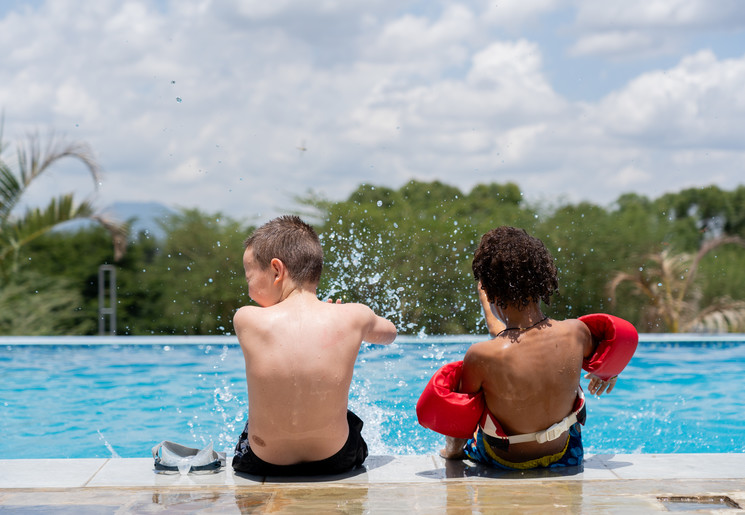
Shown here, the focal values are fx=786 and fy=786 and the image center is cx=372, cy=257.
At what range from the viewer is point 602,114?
1401 centimetres

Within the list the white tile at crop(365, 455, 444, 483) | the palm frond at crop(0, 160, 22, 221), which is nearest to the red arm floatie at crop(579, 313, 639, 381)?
the white tile at crop(365, 455, 444, 483)

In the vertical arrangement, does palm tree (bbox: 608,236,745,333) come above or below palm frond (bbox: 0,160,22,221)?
below

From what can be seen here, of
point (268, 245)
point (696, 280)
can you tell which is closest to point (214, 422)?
point (268, 245)

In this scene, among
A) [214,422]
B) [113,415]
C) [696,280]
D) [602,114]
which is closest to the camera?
[214,422]

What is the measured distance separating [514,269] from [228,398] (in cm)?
440

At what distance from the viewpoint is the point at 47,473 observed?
3.12m

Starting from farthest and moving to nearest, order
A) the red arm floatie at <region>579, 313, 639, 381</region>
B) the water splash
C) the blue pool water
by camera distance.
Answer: the blue pool water, the water splash, the red arm floatie at <region>579, 313, 639, 381</region>

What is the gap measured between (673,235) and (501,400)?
9835mm

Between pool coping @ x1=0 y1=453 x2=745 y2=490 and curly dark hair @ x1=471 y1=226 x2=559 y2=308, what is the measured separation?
70cm

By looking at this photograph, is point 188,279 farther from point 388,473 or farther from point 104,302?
point 388,473

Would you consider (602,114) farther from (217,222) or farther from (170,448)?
(170,448)

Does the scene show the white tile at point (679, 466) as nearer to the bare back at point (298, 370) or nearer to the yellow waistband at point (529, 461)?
the yellow waistband at point (529, 461)

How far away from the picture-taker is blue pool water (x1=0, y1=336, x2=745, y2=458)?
534 centimetres

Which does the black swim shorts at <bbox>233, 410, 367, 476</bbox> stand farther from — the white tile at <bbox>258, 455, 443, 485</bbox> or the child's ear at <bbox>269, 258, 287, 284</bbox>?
the child's ear at <bbox>269, 258, 287, 284</bbox>
